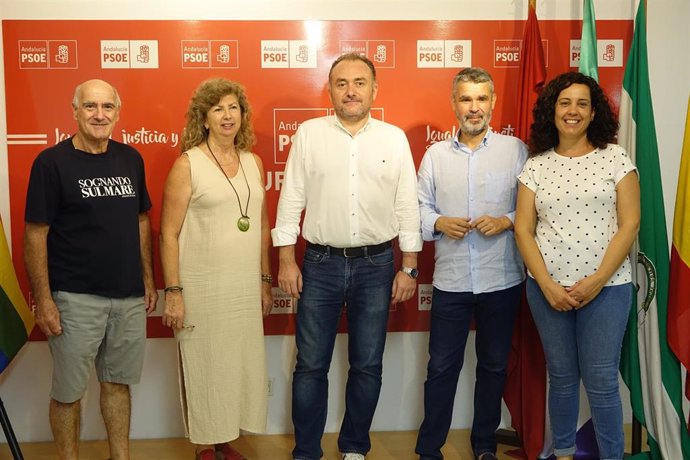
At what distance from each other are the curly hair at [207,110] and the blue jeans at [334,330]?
0.60 meters

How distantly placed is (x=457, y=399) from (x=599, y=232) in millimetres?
1436

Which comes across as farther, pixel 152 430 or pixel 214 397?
pixel 152 430

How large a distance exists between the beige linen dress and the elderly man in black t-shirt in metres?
0.24

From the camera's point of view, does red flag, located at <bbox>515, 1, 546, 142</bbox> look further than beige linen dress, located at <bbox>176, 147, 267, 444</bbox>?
Yes

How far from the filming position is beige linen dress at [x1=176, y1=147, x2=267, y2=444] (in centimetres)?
285

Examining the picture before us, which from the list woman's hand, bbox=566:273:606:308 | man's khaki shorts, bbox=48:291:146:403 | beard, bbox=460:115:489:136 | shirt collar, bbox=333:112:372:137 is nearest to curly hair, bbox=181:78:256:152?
shirt collar, bbox=333:112:372:137

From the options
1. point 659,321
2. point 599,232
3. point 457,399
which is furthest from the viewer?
point 457,399

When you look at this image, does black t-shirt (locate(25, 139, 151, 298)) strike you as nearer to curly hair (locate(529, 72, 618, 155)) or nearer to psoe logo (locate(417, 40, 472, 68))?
psoe logo (locate(417, 40, 472, 68))

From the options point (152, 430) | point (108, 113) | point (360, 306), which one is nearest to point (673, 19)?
point (360, 306)

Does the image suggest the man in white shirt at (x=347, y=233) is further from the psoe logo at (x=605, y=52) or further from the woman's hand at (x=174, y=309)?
the psoe logo at (x=605, y=52)

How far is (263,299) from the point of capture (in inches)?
120

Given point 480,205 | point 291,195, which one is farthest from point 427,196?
point 291,195

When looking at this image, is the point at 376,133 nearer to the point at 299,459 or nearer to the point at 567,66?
the point at 567,66

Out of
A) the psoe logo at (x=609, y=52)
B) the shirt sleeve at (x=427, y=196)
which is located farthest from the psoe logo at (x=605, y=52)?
the shirt sleeve at (x=427, y=196)
